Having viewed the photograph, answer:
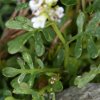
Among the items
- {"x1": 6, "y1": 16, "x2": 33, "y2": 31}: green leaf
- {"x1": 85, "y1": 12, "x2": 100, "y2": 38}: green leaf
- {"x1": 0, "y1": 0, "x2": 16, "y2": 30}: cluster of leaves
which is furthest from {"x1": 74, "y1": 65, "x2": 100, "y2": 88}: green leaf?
{"x1": 0, "y1": 0, "x2": 16, "y2": 30}: cluster of leaves

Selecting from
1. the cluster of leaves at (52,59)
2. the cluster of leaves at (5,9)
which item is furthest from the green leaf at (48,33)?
the cluster of leaves at (5,9)

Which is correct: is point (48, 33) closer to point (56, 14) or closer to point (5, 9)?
point (56, 14)

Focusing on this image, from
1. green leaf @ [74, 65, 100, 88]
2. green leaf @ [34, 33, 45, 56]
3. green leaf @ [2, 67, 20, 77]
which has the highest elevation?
green leaf @ [34, 33, 45, 56]

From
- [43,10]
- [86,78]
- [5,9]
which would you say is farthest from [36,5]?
[5,9]

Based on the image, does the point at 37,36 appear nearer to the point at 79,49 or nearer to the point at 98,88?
the point at 79,49

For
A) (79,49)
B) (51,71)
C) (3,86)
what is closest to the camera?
(79,49)

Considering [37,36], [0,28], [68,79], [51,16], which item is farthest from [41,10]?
[0,28]

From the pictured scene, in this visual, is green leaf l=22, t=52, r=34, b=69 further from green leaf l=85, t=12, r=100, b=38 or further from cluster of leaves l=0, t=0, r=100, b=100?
green leaf l=85, t=12, r=100, b=38
